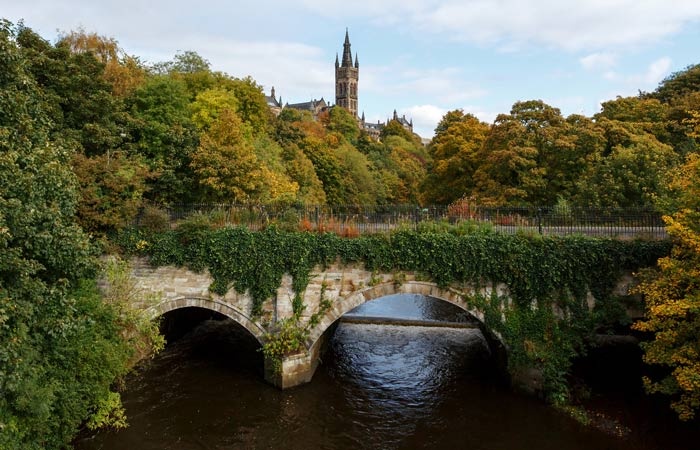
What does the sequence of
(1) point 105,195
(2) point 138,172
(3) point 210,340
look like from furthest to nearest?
(3) point 210,340 → (2) point 138,172 → (1) point 105,195

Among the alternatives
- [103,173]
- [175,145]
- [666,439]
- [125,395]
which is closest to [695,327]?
[666,439]

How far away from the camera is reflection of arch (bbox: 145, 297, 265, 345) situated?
14914 mm

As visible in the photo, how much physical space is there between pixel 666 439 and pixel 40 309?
617 inches

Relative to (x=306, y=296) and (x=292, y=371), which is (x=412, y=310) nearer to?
(x=292, y=371)

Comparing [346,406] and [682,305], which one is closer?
[682,305]

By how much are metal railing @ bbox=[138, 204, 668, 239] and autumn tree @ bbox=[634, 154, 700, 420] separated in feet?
10.1

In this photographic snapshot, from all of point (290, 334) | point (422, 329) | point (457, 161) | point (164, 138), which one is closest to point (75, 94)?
point (164, 138)

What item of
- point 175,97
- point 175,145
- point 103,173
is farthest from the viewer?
point 175,97

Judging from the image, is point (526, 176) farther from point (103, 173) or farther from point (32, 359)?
point (32, 359)

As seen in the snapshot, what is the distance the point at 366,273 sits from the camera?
1455 cm

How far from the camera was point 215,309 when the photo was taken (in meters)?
15.2

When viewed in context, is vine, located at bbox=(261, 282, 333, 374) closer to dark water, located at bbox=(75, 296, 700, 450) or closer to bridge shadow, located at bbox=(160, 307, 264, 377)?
dark water, located at bbox=(75, 296, 700, 450)

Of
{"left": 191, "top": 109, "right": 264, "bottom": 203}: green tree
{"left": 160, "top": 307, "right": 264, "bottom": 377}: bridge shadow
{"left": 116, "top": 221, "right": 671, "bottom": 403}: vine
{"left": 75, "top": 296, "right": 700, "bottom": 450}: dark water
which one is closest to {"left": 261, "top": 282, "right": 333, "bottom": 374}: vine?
{"left": 116, "top": 221, "right": 671, "bottom": 403}: vine

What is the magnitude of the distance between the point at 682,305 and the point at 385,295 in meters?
7.57
